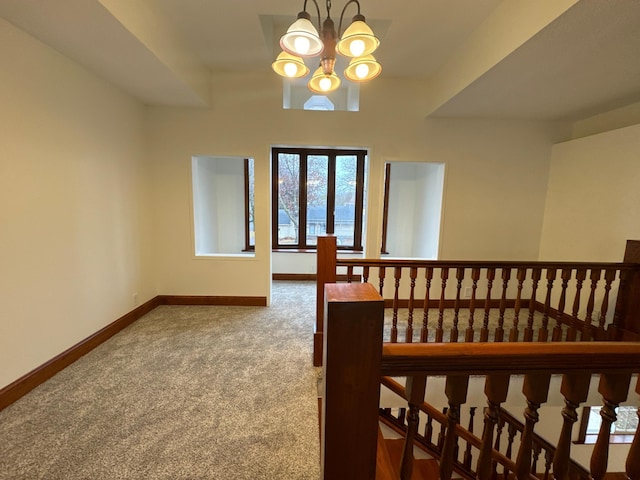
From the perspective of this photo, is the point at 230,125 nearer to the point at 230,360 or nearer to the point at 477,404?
the point at 230,360

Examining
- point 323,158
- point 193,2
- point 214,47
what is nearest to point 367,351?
point 193,2

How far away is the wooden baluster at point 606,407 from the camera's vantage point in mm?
750

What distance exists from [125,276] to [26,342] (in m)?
1.16

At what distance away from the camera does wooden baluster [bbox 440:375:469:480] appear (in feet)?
2.48

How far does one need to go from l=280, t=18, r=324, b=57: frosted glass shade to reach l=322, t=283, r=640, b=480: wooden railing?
150 centimetres

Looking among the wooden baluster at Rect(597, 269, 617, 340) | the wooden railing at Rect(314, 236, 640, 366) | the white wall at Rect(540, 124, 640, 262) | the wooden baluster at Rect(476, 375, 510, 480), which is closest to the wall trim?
the wooden railing at Rect(314, 236, 640, 366)

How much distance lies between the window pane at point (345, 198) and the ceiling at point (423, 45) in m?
1.94

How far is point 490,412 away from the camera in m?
0.78

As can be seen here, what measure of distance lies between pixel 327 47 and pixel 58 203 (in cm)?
242

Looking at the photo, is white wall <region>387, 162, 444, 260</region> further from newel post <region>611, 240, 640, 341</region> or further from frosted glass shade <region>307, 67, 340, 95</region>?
frosted glass shade <region>307, 67, 340, 95</region>

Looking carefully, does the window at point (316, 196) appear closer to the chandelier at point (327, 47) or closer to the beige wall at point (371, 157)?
the beige wall at point (371, 157)

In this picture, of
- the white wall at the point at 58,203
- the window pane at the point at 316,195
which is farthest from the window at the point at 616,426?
the white wall at the point at 58,203

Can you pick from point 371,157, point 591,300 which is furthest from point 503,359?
point 371,157

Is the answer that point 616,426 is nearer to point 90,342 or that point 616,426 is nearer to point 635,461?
point 635,461
